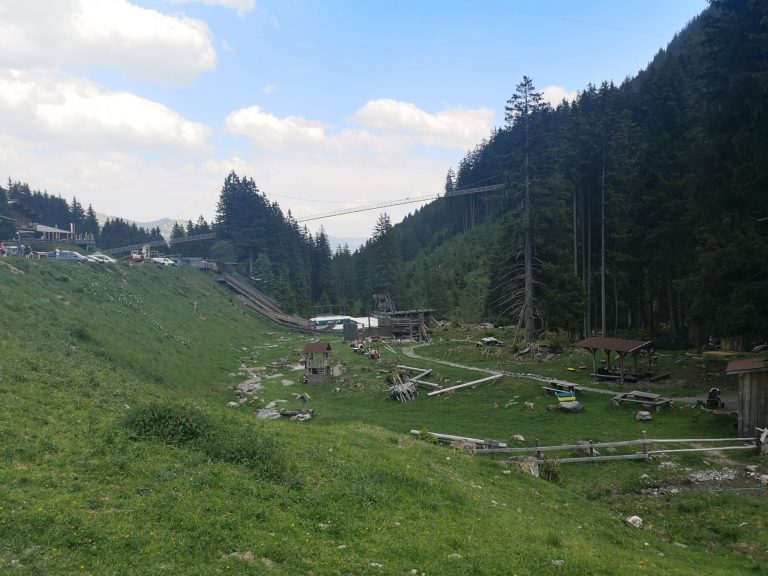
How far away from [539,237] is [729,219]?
17.1 metres

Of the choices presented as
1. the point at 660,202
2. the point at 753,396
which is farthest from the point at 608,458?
the point at 660,202

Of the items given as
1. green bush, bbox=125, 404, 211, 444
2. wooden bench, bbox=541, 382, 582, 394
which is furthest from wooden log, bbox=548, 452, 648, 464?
green bush, bbox=125, 404, 211, 444

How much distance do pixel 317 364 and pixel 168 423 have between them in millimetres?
27228

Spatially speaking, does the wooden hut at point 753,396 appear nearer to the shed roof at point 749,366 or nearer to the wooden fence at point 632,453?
the shed roof at point 749,366

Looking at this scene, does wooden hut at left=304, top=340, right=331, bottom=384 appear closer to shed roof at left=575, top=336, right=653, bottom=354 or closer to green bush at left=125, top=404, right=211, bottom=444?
shed roof at left=575, top=336, right=653, bottom=354

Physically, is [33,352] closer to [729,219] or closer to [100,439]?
[100,439]

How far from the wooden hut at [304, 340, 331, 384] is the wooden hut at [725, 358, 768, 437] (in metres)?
28.6

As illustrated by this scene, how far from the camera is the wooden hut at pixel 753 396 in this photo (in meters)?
20.2

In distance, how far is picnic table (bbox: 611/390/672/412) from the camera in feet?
84.1

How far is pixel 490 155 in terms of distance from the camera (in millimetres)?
129250

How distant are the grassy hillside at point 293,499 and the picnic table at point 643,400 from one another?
3.24ft

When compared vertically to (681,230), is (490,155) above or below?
above

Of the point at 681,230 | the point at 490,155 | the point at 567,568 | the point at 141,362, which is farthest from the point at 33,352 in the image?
the point at 490,155

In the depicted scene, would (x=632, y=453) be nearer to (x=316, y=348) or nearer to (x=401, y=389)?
(x=401, y=389)
